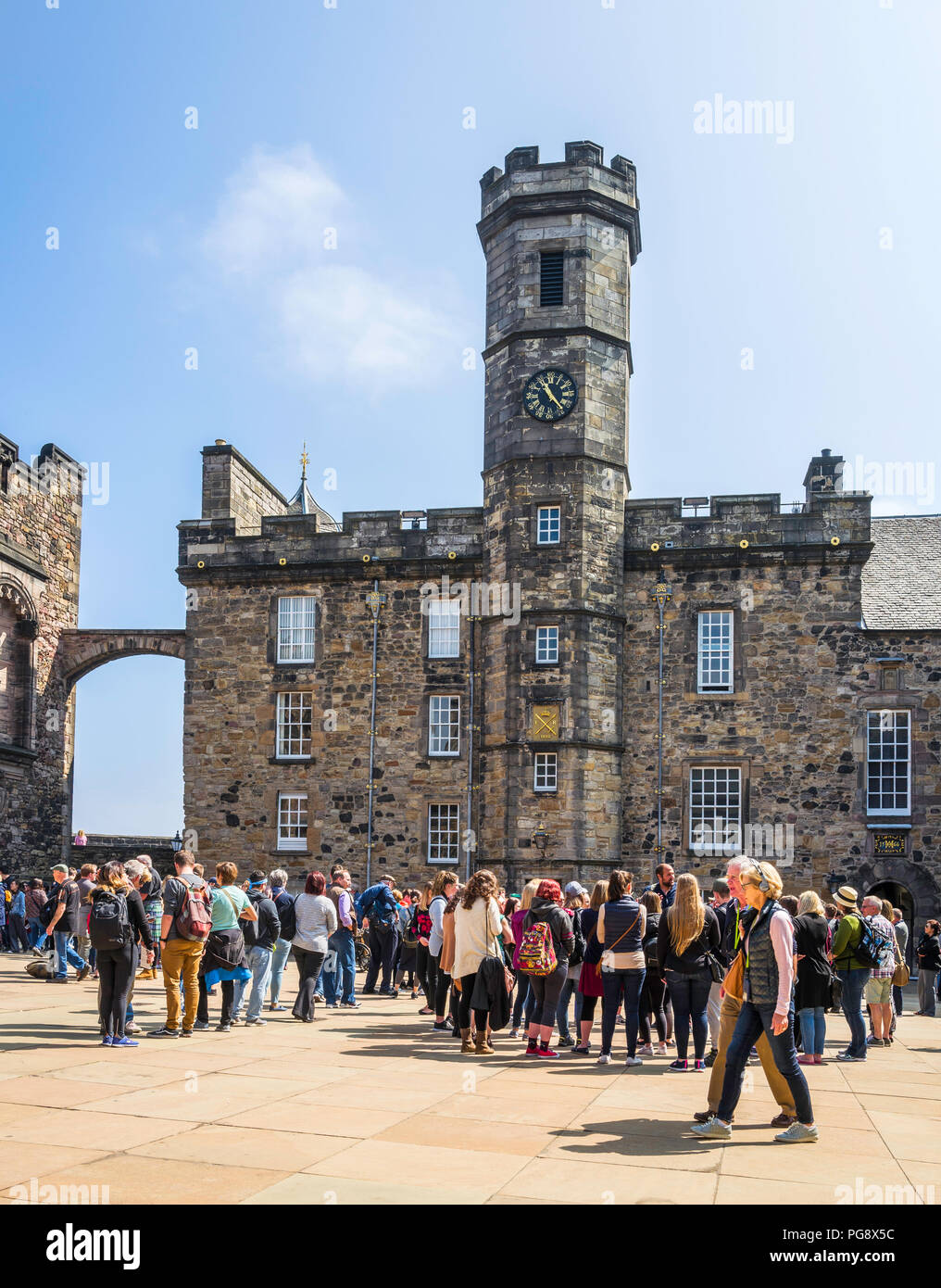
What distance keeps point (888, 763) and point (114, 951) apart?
18.8m

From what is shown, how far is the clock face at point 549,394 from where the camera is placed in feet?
86.3

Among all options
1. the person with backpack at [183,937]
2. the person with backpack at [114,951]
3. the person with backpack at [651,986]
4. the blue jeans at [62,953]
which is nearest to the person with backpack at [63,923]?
the blue jeans at [62,953]

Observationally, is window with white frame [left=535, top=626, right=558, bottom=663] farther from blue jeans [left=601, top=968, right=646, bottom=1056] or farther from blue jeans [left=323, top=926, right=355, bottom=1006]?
blue jeans [left=601, top=968, right=646, bottom=1056]

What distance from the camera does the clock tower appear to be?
2552 cm

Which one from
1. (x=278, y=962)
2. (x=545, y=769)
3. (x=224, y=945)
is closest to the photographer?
(x=224, y=945)

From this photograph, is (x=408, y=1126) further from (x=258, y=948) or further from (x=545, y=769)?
(x=545, y=769)

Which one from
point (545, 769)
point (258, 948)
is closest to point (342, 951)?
point (258, 948)

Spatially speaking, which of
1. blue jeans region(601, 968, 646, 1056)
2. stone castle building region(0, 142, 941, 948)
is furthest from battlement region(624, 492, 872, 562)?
blue jeans region(601, 968, 646, 1056)

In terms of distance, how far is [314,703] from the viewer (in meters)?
28.0

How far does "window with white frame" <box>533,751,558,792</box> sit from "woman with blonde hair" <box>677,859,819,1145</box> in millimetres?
17615

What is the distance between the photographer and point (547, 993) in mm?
11500

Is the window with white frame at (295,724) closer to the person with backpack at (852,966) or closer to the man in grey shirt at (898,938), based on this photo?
the man in grey shirt at (898,938)
